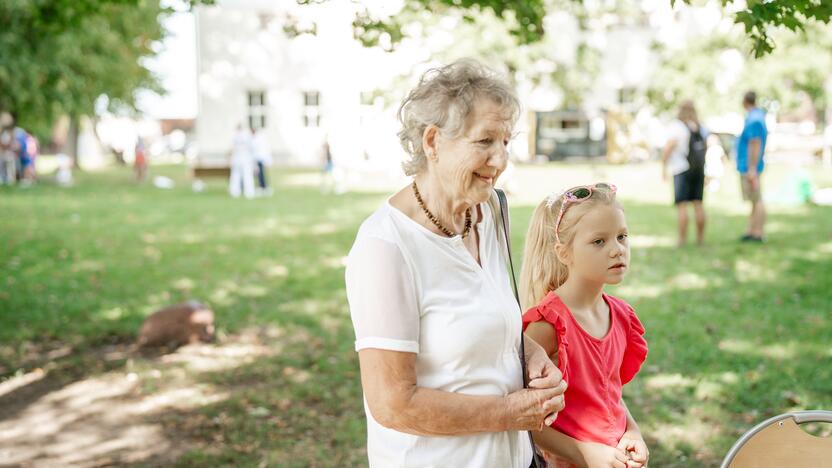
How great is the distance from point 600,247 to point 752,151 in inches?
379

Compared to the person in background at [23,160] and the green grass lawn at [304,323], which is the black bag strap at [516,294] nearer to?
the green grass lawn at [304,323]

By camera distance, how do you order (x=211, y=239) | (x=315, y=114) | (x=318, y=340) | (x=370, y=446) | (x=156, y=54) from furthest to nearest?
(x=156, y=54) < (x=315, y=114) < (x=211, y=239) < (x=318, y=340) < (x=370, y=446)

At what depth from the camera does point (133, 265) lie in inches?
451

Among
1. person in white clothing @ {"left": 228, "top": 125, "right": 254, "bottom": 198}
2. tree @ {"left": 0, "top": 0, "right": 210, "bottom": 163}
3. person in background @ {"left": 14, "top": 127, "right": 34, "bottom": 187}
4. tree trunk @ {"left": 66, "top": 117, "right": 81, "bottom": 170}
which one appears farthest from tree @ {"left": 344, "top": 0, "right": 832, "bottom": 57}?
tree trunk @ {"left": 66, "top": 117, "right": 81, "bottom": 170}

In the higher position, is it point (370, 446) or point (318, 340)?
point (370, 446)

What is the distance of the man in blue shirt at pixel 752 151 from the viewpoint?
11.5 meters

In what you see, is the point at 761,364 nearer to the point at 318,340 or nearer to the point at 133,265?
the point at 318,340

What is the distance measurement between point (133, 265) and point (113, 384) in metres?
5.11

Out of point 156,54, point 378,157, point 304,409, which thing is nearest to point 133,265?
point 304,409

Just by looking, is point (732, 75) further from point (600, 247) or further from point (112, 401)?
point (600, 247)

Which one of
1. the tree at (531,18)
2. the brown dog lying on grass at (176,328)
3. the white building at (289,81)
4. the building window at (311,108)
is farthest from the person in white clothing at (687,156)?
the building window at (311,108)

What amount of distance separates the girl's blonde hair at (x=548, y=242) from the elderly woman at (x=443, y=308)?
1.34 ft

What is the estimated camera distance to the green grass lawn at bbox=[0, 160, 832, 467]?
5469mm

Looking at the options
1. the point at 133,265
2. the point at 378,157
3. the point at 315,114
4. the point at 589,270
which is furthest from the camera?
the point at 315,114
